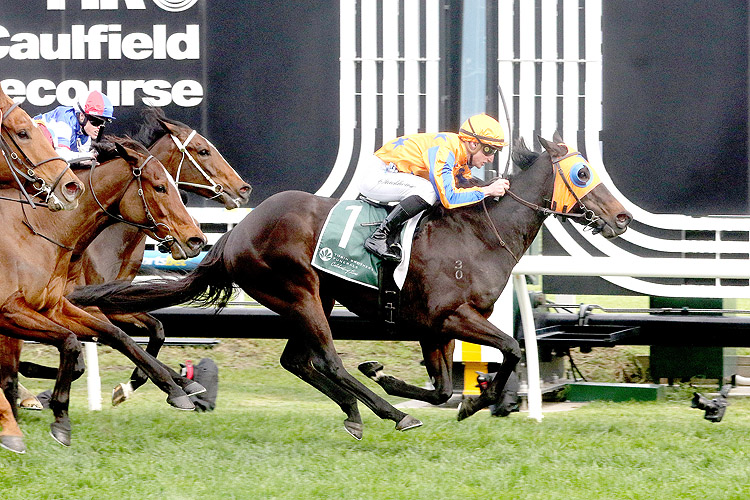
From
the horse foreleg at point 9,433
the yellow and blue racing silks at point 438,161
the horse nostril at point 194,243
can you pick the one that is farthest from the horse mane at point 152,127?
the horse foreleg at point 9,433

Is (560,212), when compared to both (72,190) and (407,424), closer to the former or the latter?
(407,424)

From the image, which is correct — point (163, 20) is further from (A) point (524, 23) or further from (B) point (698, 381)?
(B) point (698, 381)

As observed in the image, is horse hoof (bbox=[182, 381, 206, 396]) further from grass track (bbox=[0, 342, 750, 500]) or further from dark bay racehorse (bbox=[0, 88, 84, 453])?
dark bay racehorse (bbox=[0, 88, 84, 453])

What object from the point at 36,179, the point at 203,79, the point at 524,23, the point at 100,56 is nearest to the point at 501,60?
the point at 524,23

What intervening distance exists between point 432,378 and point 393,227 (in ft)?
2.59

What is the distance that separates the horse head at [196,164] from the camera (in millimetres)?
6348

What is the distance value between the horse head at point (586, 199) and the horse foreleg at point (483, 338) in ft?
2.42

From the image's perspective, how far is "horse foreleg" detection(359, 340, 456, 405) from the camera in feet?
17.8

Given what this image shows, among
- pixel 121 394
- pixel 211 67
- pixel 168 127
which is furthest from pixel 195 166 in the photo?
pixel 121 394

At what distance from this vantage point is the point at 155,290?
224 inches

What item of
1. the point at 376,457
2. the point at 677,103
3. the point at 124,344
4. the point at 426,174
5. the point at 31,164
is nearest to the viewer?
the point at 376,457

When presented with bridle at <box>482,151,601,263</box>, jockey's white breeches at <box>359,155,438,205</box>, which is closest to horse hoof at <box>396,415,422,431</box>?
bridle at <box>482,151,601,263</box>

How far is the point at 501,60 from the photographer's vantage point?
21.5 ft

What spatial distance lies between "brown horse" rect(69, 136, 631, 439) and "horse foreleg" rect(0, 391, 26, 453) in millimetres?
1109
